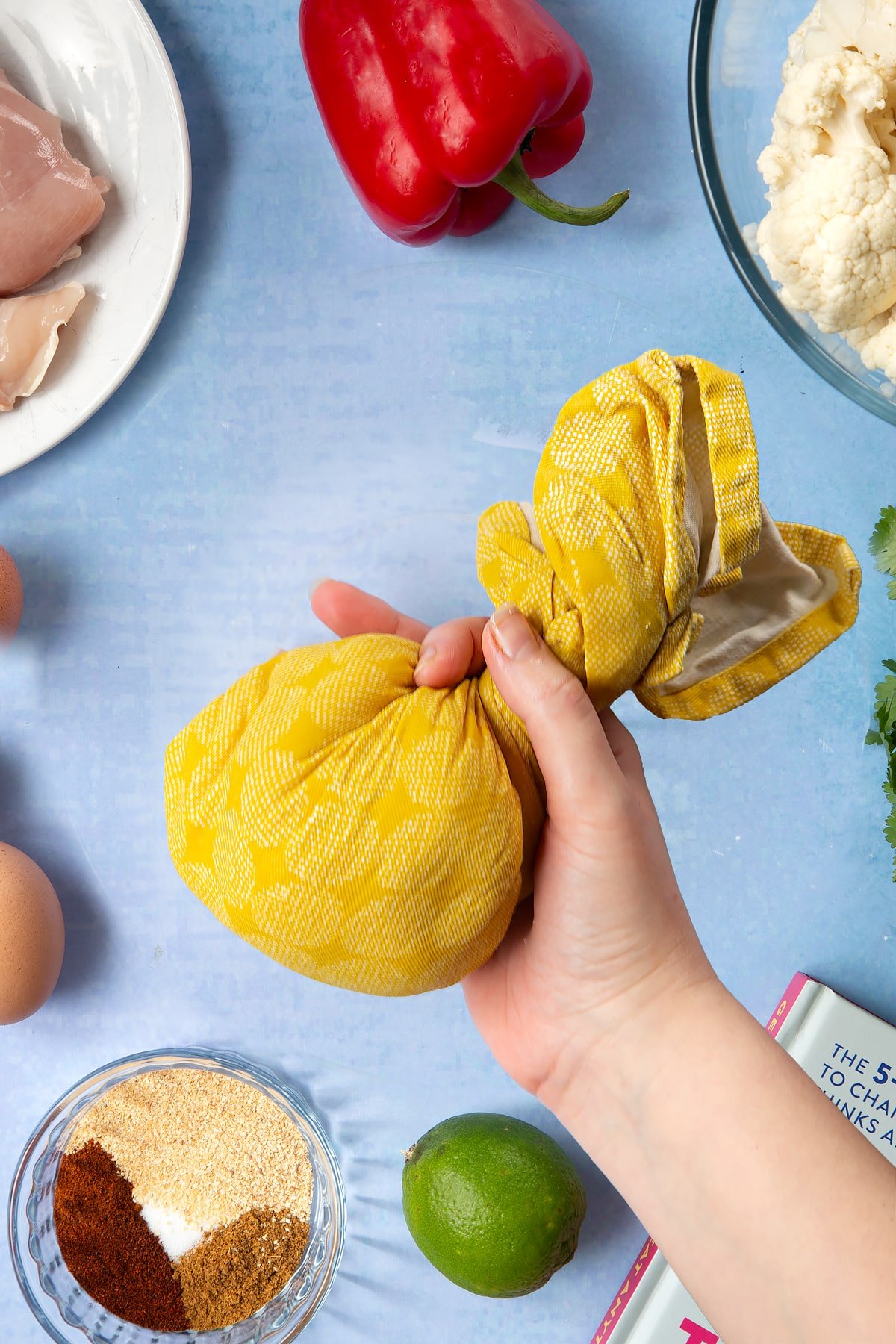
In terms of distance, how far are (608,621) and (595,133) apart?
0.60m

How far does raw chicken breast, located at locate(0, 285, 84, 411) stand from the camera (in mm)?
917

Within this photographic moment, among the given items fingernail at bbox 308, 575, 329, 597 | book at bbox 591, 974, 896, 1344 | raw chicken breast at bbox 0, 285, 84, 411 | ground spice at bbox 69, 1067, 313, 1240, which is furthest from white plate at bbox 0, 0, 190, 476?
book at bbox 591, 974, 896, 1344

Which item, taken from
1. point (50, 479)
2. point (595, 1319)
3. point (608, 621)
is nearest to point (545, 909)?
point (608, 621)

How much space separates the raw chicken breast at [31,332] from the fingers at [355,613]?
33 cm

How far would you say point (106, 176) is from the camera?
0.94m

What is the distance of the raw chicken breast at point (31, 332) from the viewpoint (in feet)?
3.01

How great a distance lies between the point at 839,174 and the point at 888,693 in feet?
1.45

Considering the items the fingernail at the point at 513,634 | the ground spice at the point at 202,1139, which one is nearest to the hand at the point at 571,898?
the fingernail at the point at 513,634

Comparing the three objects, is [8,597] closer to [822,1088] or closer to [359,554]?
[359,554]

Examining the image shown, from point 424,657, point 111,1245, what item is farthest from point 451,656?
point 111,1245

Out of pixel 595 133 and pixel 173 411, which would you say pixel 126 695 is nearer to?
pixel 173 411

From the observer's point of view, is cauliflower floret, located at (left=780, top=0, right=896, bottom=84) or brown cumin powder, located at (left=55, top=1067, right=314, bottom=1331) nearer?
cauliflower floret, located at (left=780, top=0, right=896, bottom=84)

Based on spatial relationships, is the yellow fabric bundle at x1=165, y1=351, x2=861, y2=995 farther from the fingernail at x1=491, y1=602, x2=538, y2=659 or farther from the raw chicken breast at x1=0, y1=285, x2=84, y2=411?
the raw chicken breast at x1=0, y1=285, x2=84, y2=411

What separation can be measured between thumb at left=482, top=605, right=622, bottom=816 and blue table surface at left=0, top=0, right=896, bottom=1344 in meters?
0.35
